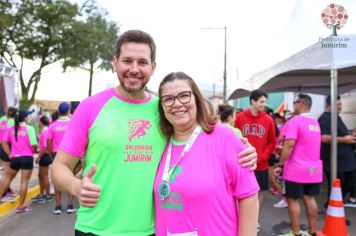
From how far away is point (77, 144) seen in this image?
2066 millimetres

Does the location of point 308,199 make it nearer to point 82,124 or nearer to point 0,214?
point 82,124

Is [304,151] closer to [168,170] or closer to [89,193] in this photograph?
[168,170]

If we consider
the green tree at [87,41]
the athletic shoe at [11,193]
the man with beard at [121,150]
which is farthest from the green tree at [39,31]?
the man with beard at [121,150]

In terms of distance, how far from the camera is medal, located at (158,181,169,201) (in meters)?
1.98

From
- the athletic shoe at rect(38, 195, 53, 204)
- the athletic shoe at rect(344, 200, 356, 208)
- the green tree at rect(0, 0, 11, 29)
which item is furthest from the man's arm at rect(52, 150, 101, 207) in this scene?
the green tree at rect(0, 0, 11, 29)

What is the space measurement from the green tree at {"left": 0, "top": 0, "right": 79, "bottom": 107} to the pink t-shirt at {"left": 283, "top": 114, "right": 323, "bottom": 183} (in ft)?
71.9

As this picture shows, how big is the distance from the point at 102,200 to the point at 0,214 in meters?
5.49

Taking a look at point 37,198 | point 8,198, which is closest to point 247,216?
point 8,198

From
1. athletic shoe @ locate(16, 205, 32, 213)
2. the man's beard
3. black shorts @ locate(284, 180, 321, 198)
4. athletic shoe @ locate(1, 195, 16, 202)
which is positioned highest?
the man's beard

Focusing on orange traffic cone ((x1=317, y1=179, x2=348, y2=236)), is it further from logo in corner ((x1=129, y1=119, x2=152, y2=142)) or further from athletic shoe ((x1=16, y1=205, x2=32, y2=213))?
athletic shoe ((x1=16, y1=205, x2=32, y2=213))

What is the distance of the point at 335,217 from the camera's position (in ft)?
16.4

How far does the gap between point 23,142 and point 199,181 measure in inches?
223

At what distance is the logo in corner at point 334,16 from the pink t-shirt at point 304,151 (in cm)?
176

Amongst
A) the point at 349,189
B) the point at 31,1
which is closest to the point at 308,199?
the point at 349,189
